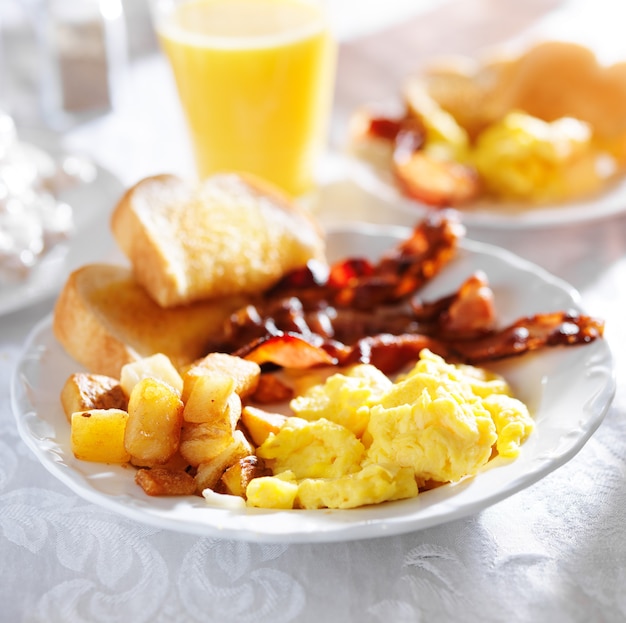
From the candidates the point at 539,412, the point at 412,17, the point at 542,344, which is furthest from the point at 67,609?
the point at 412,17

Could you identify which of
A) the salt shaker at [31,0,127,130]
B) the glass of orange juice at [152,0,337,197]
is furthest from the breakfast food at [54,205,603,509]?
the salt shaker at [31,0,127,130]

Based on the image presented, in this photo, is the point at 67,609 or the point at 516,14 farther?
the point at 516,14

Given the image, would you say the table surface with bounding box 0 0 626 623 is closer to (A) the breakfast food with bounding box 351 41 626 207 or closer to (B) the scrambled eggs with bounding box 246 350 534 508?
(B) the scrambled eggs with bounding box 246 350 534 508

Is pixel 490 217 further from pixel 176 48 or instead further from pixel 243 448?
pixel 243 448

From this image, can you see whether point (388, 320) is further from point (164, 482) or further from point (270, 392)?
point (164, 482)

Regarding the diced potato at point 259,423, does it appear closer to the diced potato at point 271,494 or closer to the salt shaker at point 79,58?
the diced potato at point 271,494

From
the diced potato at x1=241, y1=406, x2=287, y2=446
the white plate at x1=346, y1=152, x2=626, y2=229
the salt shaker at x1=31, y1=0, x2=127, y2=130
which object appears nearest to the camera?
the diced potato at x1=241, y1=406, x2=287, y2=446

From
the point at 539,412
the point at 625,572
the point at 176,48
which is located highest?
the point at 176,48
